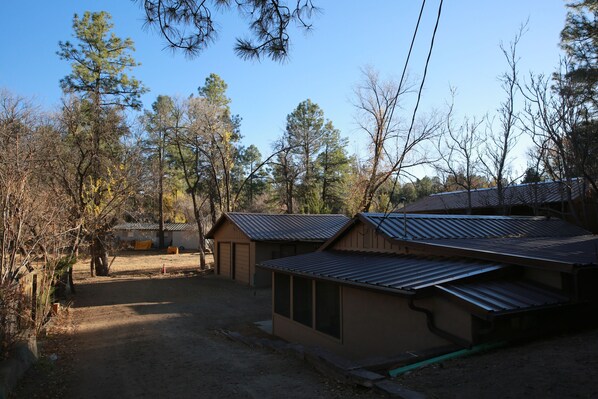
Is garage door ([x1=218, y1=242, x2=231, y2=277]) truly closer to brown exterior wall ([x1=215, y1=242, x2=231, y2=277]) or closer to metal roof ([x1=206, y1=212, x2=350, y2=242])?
brown exterior wall ([x1=215, y1=242, x2=231, y2=277])

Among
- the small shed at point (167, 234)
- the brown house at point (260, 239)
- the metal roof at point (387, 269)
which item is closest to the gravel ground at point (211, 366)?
the metal roof at point (387, 269)

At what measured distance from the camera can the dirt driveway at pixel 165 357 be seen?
19.9ft

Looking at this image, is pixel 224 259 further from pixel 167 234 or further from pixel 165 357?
pixel 167 234

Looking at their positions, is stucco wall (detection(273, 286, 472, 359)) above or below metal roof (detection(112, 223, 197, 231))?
below

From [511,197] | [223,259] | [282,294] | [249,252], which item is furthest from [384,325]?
[511,197]

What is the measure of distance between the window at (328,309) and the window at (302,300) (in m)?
0.41

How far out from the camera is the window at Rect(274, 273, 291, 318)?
11.4 meters

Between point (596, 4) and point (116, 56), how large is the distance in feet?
77.8

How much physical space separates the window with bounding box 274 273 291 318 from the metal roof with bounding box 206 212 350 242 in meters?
9.05

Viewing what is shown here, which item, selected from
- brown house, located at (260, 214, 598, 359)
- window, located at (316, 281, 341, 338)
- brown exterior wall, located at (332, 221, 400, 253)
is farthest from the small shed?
window, located at (316, 281, 341, 338)

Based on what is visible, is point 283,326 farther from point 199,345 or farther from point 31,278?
point 31,278

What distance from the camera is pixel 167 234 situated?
177 ft

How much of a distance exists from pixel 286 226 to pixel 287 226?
57 millimetres

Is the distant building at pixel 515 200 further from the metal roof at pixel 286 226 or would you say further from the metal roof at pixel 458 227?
the metal roof at pixel 286 226
